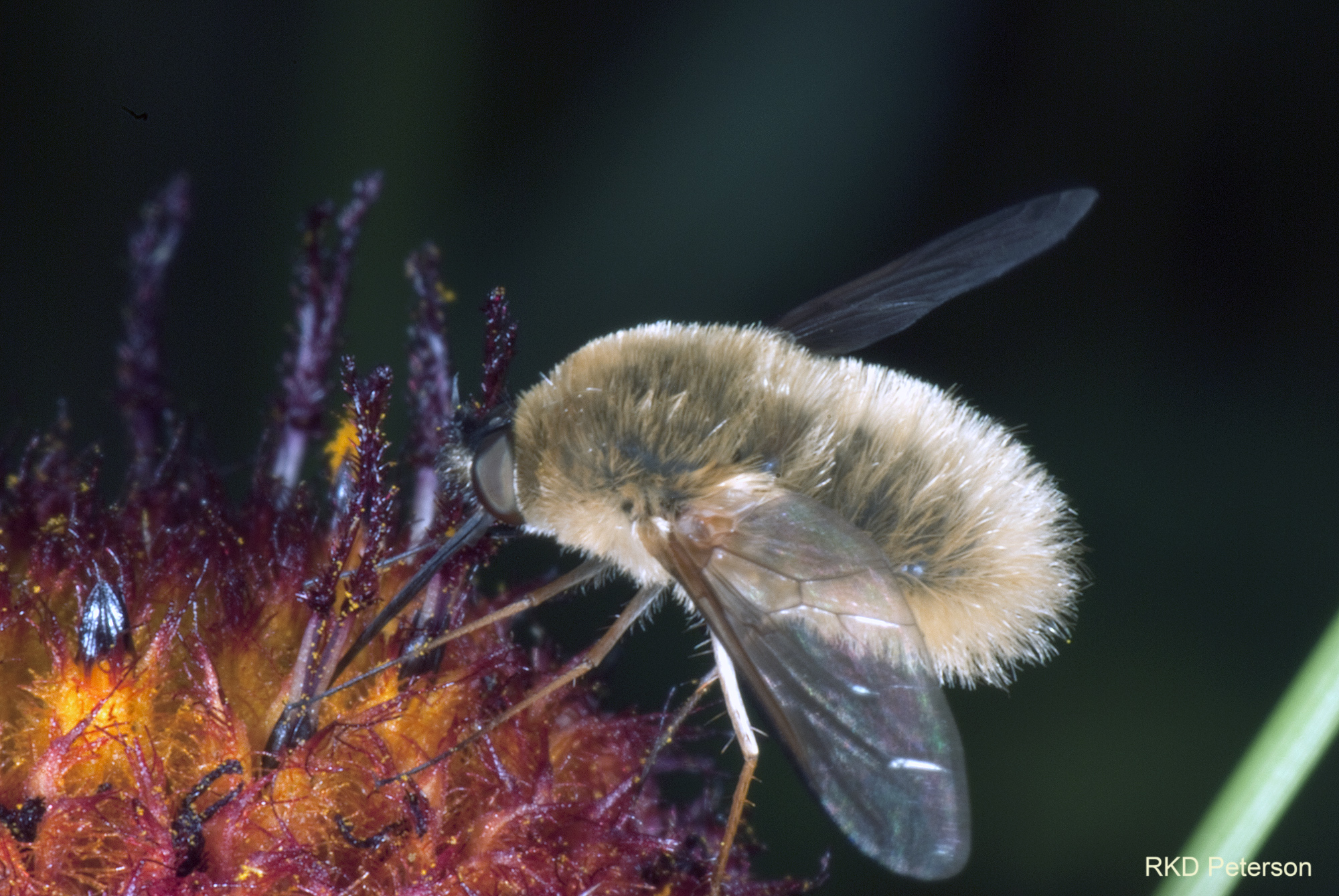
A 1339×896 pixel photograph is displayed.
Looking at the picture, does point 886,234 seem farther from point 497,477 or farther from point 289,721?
point 289,721

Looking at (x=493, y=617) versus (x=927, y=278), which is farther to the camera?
(x=927, y=278)

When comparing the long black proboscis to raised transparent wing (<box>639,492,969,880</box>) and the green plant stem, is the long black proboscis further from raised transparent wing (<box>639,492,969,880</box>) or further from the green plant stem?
the green plant stem

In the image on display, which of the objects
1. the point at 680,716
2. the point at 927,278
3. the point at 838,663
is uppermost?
the point at 927,278

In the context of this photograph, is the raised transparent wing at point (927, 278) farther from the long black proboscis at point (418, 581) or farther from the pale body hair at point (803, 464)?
the long black proboscis at point (418, 581)

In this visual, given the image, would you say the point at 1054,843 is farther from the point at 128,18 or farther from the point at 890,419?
the point at 128,18

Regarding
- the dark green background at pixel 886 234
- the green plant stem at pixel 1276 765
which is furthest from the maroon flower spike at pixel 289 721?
the dark green background at pixel 886 234

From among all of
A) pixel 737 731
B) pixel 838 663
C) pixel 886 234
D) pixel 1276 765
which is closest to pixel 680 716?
pixel 737 731

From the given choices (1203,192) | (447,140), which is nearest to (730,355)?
(447,140)
